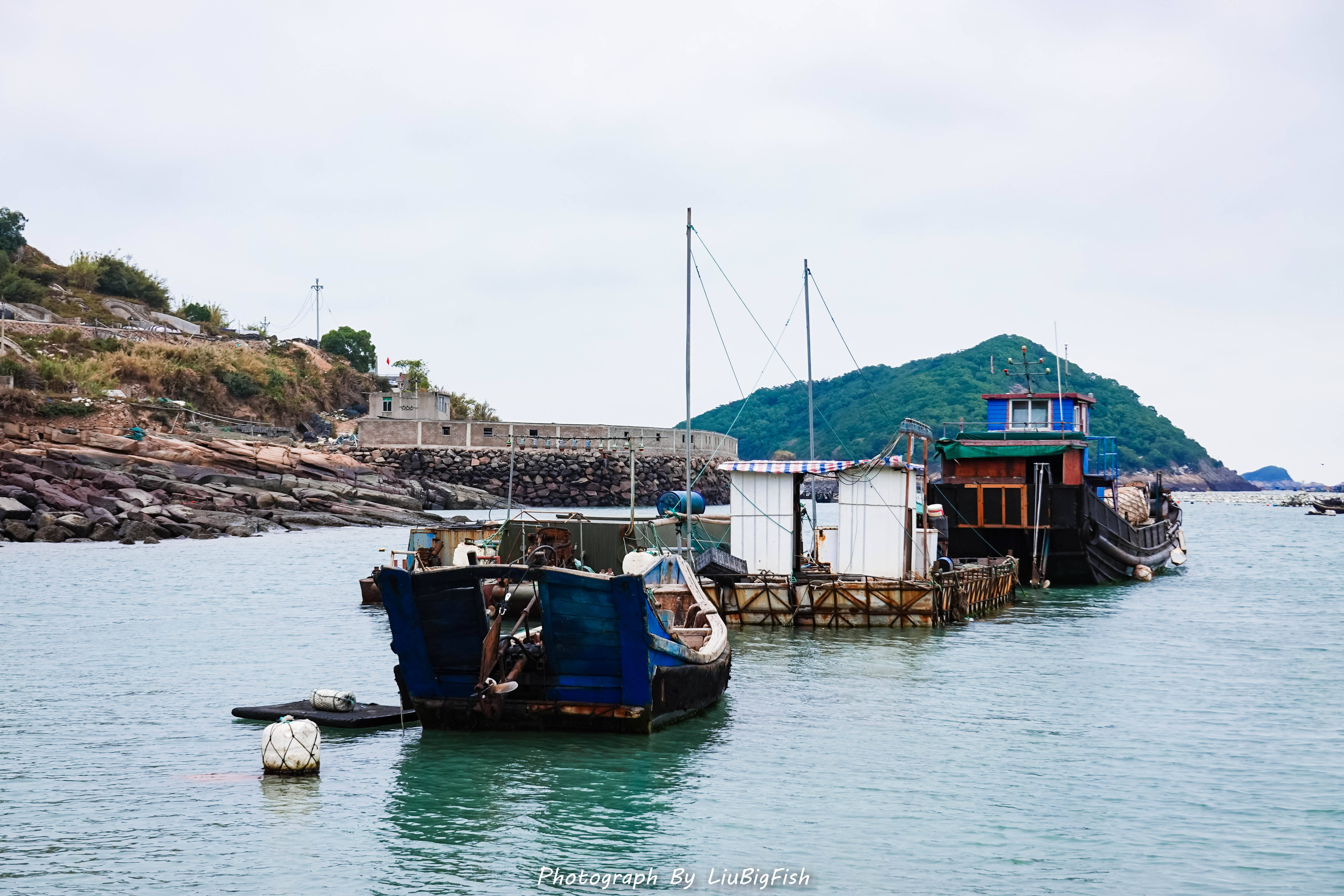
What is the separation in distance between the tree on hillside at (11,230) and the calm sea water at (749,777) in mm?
86744

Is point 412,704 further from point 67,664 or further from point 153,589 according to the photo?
point 153,589

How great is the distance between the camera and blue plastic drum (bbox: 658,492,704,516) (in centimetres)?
2914

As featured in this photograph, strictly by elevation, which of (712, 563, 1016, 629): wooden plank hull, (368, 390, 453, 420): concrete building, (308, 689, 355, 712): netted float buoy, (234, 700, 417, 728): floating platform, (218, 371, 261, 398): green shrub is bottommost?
(234, 700, 417, 728): floating platform

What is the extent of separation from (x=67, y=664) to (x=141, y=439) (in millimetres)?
43055

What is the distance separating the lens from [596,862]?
11680 mm

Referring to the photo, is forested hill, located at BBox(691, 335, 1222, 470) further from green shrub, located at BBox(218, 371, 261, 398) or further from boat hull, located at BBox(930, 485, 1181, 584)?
boat hull, located at BBox(930, 485, 1181, 584)

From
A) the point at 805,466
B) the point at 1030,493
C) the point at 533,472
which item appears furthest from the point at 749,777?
A: the point at 533,472

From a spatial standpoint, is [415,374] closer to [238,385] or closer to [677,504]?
[238,385]

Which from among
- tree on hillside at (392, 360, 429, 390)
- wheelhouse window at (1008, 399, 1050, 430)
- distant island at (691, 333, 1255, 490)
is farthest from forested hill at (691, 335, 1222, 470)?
wheelhouse window at (1008, 399, 1050, 430)

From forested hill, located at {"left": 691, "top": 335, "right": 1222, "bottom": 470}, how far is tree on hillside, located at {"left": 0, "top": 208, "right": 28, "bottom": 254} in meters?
81.3

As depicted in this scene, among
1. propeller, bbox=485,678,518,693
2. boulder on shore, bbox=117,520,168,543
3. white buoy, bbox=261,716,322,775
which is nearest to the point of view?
white buoy, bbox=261,716,322,775

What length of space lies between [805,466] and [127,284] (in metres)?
94.6

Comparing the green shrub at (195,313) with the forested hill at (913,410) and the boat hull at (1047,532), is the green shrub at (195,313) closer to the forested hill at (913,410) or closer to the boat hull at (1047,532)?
the forested hill at (913,410)

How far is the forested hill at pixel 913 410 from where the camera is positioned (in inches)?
6063
